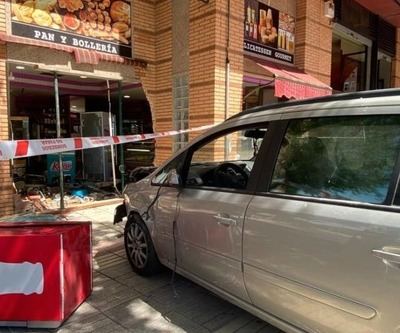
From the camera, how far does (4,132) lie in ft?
20.3

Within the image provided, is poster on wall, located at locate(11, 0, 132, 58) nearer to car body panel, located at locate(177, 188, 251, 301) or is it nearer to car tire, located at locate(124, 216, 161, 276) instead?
car tire, located at locate(124, 216, 161, 276)

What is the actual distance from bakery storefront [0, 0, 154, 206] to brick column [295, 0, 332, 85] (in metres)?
3.95

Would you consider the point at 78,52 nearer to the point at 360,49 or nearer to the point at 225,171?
Answer: the point at 225,171

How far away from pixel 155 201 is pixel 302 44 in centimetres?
Result: 705

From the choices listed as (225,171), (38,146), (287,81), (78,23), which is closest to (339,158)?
(225,171)

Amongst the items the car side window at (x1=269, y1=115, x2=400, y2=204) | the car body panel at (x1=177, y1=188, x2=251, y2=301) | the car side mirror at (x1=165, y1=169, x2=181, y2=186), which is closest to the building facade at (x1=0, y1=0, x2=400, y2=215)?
Answer: the car side mirror at (x1=165, y1=169, x2=181, y2=186)

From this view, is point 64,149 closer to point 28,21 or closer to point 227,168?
point 227,168

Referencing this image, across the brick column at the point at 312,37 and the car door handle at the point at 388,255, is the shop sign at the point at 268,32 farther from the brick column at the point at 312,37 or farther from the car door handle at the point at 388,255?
the car door handle at the point at 388,255

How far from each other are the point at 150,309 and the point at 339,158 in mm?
2203

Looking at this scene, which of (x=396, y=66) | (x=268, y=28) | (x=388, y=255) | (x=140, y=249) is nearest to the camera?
(x=388, y=255)

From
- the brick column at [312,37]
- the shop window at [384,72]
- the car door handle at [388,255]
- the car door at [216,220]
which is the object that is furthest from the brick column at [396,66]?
the car door handle at [388,255]

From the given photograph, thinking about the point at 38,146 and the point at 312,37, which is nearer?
the point at 38,146

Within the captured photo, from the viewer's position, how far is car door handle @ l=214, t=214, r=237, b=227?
2.80 m

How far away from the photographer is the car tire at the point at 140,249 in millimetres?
4027
